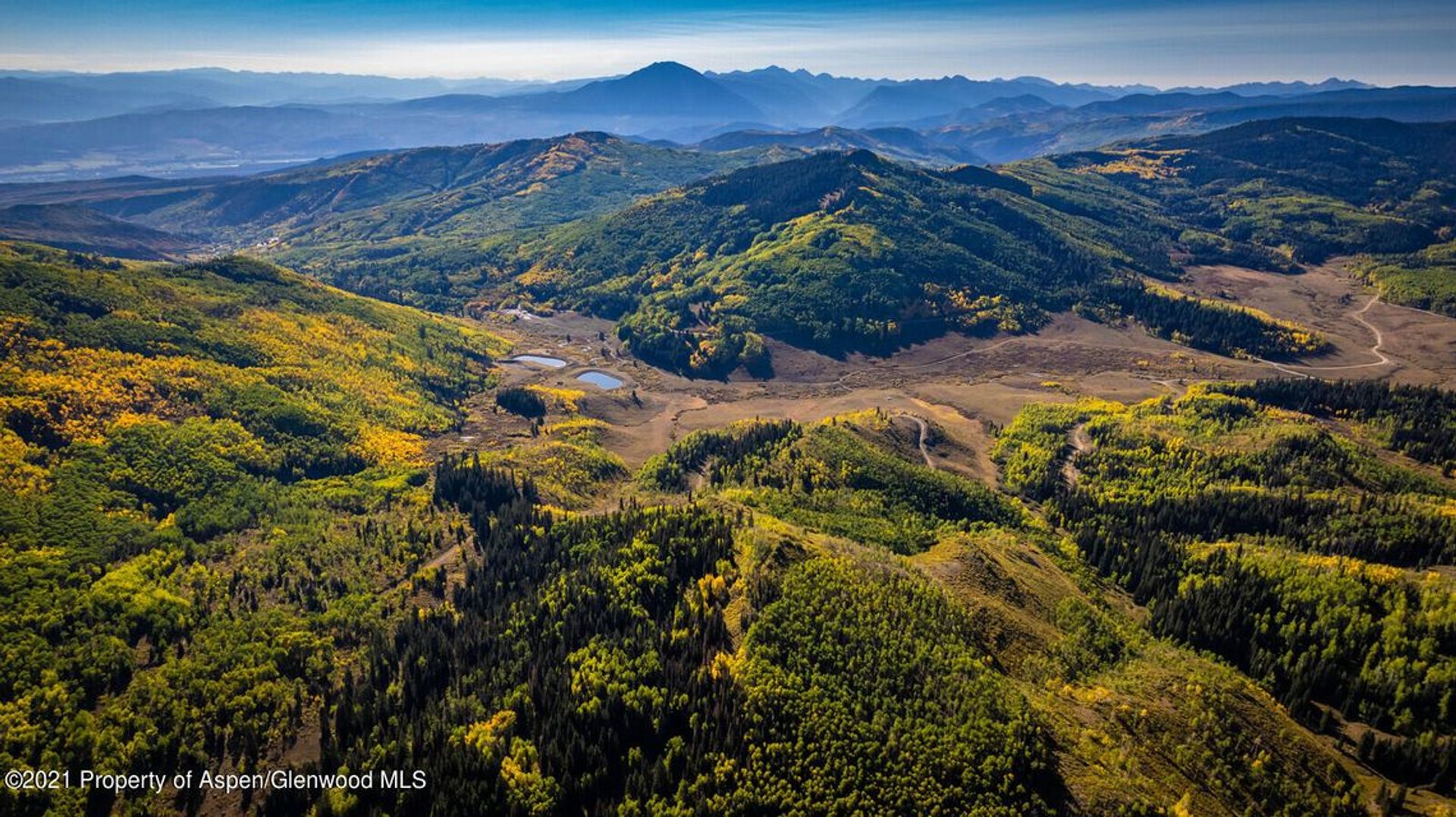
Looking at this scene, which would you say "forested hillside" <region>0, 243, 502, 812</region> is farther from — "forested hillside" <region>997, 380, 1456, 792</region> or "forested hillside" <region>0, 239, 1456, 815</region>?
"forested hillside" <region>997, 380, 1456, 792</region>

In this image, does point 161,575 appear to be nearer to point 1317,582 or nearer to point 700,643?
point 700,643

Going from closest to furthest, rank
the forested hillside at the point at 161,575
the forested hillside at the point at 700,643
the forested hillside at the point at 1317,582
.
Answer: the forested hillside at the point at 700,643
the forested hillside at the point at 161,575
the forested hillside at the point at 1317,582

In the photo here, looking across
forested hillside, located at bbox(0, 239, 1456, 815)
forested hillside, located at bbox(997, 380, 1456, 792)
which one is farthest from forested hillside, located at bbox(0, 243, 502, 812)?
forested hillside, located at bbox(997, 380, 1456, 792)

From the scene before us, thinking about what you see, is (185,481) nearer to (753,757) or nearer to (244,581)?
(244,581)

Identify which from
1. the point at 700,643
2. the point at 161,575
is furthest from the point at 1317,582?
the point at 161,575

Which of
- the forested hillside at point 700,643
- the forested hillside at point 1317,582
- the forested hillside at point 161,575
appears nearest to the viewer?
the forested hillside at point 700,643

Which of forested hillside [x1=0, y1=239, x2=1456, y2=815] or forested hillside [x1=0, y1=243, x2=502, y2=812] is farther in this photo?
forested hillside [x1=0, y1=243, x2=502, y2=812]

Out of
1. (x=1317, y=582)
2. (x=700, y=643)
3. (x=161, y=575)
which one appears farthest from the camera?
(x=1317, y=582)

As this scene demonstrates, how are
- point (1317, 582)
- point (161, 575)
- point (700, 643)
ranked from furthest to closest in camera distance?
1. point (1317, 582)
2. point (161, 575)
3. point (700, 643)

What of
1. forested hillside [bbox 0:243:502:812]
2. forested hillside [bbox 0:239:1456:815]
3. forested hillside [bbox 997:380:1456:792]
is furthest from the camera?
forested hillside [bbox 997:380:1456:792]

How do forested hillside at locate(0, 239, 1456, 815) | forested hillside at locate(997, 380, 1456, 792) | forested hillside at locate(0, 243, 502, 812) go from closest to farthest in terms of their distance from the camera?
forested hillside at locate(0, 239, 1456, 815), forested hillside at locate(0, 243, 502, 812), forested hillside at locate(997, 380, 1456, 792)

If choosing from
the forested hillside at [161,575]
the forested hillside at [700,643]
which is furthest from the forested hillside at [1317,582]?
the forested hillside at [161,575]

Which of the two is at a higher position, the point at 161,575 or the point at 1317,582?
the point at 1317,582

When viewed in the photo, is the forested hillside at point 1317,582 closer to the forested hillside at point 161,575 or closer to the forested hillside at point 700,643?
the forested hillside at point 700,643
